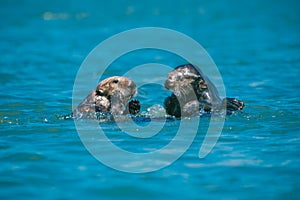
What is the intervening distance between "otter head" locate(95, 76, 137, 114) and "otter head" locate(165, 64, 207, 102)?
573 millimetres

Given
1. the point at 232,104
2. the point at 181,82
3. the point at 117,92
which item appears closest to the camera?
the point at 181,82

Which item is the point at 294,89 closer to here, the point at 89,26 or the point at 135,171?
the point at 135,171

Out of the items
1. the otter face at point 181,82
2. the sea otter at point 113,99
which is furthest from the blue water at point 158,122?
the otter face at point 181,82

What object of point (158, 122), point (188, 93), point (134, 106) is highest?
point (188, 93)

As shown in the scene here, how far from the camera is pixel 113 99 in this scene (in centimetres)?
834

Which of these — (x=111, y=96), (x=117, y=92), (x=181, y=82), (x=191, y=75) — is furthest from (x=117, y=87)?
(x=191, y=75)

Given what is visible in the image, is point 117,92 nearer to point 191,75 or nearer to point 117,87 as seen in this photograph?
point 117,87

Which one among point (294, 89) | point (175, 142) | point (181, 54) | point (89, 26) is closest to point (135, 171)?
point (175, 142)

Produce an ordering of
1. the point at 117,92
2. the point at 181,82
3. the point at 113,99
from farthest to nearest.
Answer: the point at 113,99
the point at 117,92
the point at 181,82

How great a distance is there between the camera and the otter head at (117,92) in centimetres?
824

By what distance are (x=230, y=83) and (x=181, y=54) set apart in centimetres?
519

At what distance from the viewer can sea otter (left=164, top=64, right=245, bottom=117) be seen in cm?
813

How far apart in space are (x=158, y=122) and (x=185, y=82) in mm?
707

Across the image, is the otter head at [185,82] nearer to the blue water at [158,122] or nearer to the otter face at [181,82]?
the otter face at [181,82]
